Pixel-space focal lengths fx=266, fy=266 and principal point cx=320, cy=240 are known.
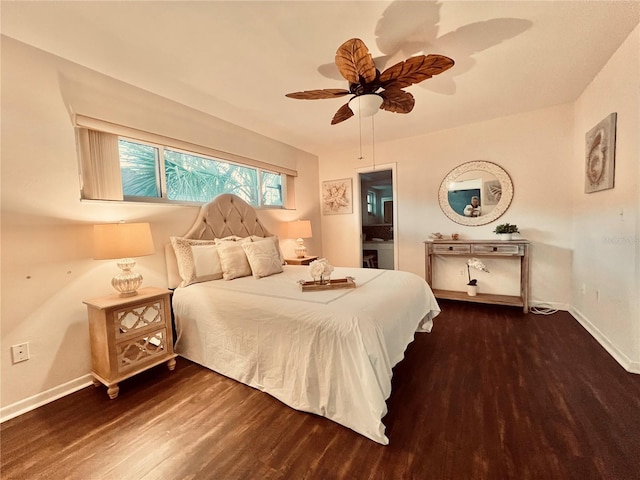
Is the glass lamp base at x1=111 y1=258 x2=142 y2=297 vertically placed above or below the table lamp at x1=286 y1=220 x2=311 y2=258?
below

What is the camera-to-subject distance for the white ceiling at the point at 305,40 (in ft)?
5.35

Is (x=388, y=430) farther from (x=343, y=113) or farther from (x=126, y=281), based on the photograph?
(x=343, y=113)

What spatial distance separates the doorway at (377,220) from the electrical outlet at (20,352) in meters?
4.31

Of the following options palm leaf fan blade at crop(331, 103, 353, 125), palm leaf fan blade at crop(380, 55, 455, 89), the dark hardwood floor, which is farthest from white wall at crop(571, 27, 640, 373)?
palm leaf fan blade at crop(331, 103, 353, 125)

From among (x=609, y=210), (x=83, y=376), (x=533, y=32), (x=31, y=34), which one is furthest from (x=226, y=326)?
(x=609, y=210)

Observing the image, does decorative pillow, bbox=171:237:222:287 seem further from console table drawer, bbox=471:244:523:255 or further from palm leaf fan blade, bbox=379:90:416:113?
console table drawer, bbox=471:244:523:255

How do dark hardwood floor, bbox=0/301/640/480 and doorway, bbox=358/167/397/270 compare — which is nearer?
dark hardwood floor, bbox=0/301/640/480

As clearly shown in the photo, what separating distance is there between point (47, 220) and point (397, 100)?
2.80 meters

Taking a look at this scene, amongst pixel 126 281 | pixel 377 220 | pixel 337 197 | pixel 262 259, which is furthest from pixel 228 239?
pixel 377 220

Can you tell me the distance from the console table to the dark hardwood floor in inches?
44.2

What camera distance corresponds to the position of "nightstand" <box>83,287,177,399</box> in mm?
1902

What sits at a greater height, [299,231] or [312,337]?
[299,231]

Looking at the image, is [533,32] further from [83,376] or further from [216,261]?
[83,376]

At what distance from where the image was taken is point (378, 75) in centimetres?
191
